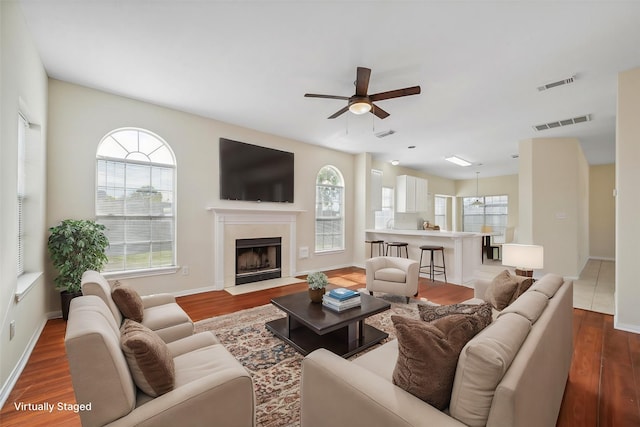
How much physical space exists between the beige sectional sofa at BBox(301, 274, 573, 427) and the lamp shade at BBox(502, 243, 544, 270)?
1231 millimetres

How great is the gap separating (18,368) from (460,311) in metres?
3.34

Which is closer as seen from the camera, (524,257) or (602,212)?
(524,257)

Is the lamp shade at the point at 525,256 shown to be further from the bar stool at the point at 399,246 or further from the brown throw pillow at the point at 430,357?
the bar stool at the point at 399,246

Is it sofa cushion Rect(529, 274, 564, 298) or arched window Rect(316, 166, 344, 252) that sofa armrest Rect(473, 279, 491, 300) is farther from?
arched window Rect(316, 166, 344, 252)

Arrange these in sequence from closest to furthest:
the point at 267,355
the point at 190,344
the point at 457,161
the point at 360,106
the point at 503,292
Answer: the point at 190,344, the point at 503,292, the point at 267,355, the point at 360,106, the point at 457,161

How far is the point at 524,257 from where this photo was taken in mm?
2699

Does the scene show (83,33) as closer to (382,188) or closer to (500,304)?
(500,304)

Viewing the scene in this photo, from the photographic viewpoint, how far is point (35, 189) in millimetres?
2861

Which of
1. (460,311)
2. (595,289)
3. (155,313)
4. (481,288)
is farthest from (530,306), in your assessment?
(595,289)

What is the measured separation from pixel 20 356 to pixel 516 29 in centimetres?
501

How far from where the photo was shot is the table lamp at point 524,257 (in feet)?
8.70

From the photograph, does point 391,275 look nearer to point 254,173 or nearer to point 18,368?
point 254,173

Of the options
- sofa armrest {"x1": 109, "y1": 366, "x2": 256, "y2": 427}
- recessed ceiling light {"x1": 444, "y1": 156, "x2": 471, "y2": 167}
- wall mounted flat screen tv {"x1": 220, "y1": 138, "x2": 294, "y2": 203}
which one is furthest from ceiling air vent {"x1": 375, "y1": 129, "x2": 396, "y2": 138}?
sofa armrest {"x1": 109, "y1": 366, "x2": 256, "y2": 427}

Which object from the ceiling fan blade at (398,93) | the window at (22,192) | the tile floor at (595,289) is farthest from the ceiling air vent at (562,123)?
the window at (22,192)
